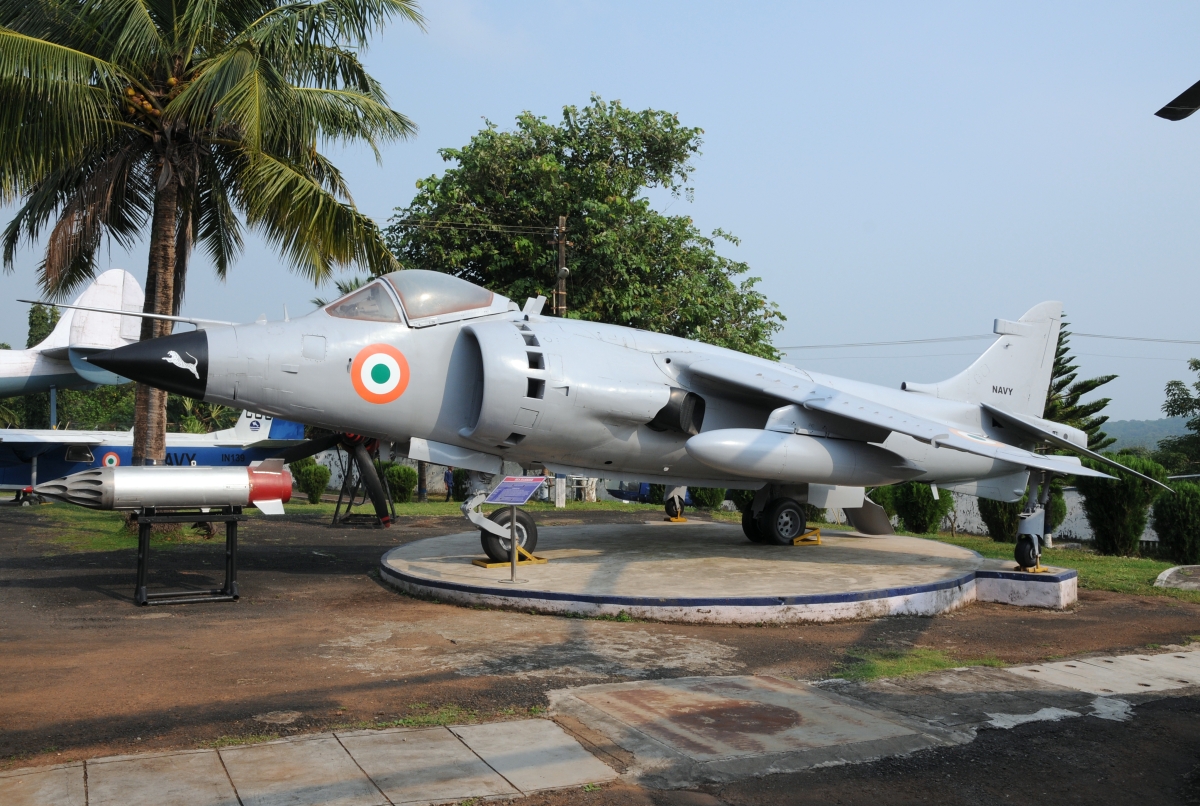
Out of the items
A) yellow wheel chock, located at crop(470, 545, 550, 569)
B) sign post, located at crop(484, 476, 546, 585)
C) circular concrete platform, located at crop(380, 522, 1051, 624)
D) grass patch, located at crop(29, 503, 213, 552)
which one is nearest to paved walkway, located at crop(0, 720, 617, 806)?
circular concrete platform, located at crop(380, 522, 1051, 624)

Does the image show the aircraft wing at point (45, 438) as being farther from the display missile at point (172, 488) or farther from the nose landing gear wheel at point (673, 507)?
the display missile at point (172, 488)

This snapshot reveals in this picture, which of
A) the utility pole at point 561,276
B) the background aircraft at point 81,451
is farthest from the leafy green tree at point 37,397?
the utility pole at point 561,276

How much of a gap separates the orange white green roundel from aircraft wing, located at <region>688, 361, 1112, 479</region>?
12.4 ft

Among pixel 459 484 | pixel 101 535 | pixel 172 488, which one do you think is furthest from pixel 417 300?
pixel 459 484

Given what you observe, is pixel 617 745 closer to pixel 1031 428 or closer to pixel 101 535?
pixel 1031 428

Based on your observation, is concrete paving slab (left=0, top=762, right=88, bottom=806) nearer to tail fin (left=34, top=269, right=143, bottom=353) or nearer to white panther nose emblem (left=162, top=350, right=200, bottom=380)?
white panther nose emblem (left=162, top=350, right=200, bottom=380)

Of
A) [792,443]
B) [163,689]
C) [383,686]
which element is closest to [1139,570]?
[792,443]

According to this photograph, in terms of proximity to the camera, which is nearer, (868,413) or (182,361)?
(182,361)

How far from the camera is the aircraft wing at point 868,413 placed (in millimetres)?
10258

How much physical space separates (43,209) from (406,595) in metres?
10.5

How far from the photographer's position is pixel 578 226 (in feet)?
88.1

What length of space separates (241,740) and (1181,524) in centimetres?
1836

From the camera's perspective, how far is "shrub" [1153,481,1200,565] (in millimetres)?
17234

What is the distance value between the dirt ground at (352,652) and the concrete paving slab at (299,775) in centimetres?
39
